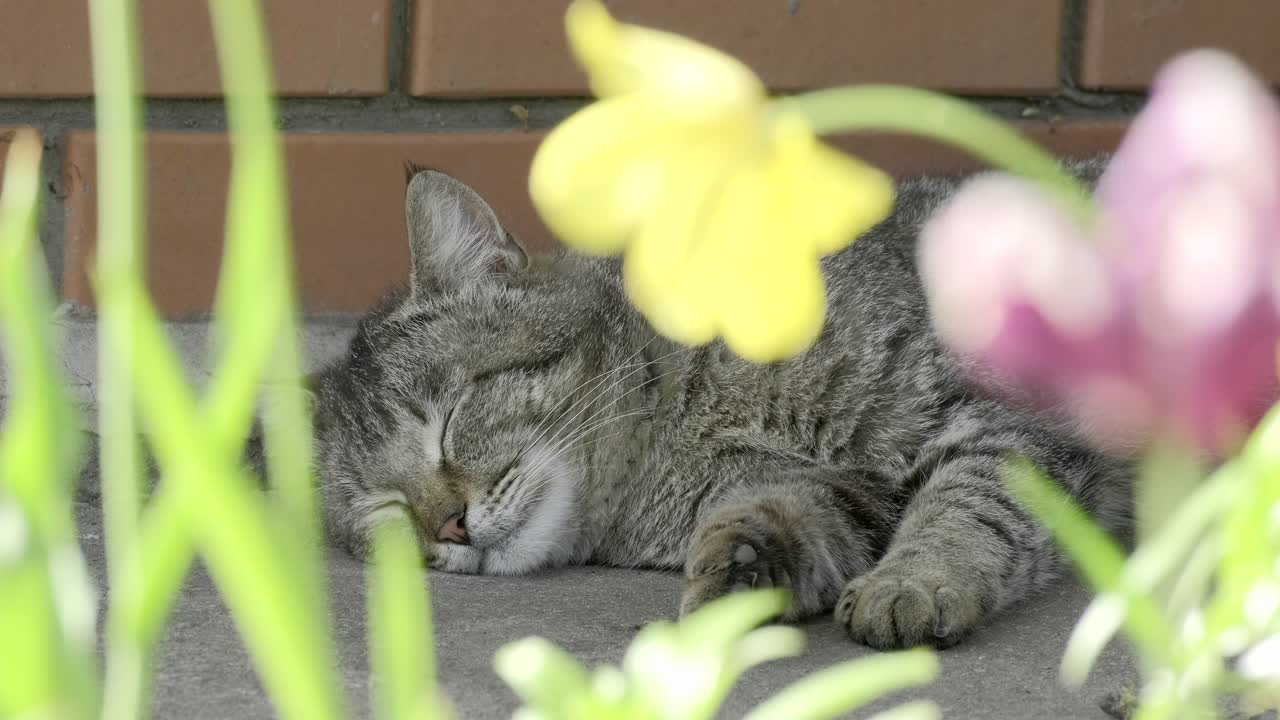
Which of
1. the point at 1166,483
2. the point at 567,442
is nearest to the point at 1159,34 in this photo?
the point at 567,442

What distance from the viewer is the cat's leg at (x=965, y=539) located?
1.29 metres

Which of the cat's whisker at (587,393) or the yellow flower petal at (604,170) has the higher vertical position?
the yellow flower petal at (604,170)

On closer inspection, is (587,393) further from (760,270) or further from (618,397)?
(760,270)

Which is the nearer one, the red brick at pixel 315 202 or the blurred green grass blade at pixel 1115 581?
the blurred green grass blade at pixel 1115 581

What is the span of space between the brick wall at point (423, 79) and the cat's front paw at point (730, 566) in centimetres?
82

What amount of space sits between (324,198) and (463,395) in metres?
0.47

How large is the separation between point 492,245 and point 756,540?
0.63m

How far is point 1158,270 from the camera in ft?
1.36

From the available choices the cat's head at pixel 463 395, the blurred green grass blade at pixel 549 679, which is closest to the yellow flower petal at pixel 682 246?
the blurred green grass blade at pixel 549 679

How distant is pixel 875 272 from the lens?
1770 mm

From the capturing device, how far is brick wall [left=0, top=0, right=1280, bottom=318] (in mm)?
1941

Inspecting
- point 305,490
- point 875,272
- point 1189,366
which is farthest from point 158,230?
point 1189,366

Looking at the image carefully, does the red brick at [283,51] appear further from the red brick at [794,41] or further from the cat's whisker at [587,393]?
the cat's whisker at [587,393]

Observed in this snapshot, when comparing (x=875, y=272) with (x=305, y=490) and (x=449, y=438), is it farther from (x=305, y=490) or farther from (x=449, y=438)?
(x=305, y=490)
